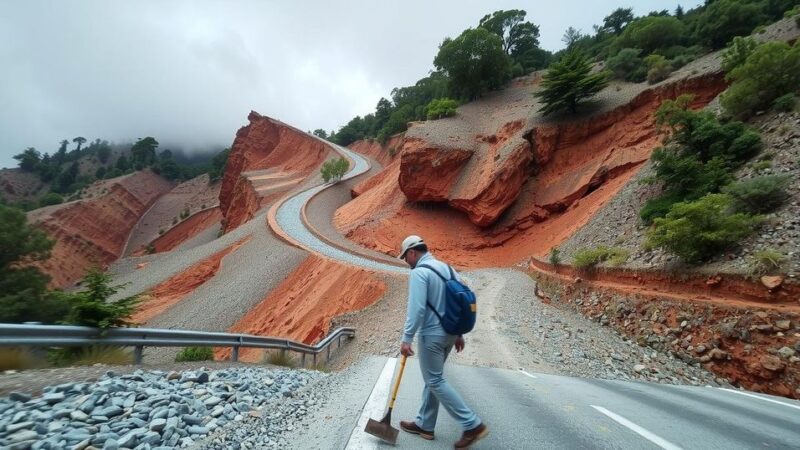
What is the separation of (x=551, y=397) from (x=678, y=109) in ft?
44.0

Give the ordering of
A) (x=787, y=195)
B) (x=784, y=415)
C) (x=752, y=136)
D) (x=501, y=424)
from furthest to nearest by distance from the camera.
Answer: (x=752, y=136) → (x=787, y=195) → (x=784, y=415) → (x=501, y=424)

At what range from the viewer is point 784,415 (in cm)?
471

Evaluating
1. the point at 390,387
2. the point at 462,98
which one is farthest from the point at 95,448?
the point at 462,98

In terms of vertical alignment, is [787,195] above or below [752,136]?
A: below

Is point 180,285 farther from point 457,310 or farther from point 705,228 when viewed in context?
point 705,228

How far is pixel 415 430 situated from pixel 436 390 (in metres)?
0.50

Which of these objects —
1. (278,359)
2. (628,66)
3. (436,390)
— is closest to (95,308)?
(278,359)

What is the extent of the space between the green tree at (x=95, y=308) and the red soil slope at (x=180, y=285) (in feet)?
61.7

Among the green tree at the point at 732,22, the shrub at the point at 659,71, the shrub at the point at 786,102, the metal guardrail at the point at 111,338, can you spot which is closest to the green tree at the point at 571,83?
the shrub at the point at 659,71

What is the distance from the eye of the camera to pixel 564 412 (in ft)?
13.5

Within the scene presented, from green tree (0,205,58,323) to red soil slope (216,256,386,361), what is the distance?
21.4ft

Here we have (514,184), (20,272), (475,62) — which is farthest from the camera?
(475,62)

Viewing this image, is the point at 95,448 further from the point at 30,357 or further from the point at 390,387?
the point at 390,387

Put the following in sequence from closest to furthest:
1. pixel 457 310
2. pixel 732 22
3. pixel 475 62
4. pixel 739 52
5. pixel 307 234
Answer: pixel 457 310 → pixel 739 52 → pixel 732 22 → pixel 307 234 → pixel 475 62
